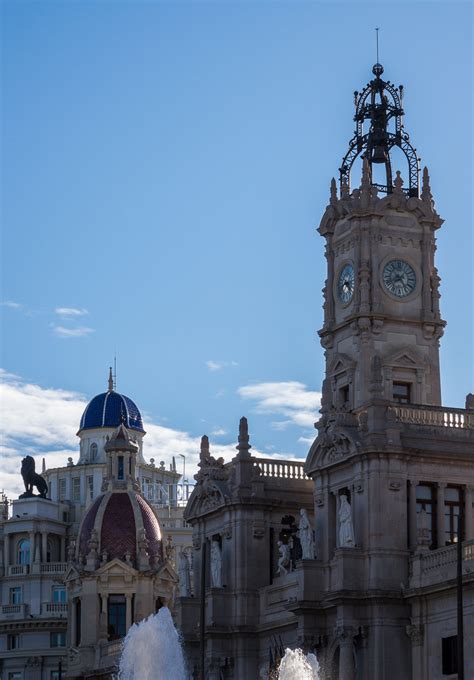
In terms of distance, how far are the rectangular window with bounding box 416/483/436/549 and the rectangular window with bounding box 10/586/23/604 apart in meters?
Result: 59.0

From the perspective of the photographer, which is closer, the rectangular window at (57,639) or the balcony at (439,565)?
the balcony at (439,565)

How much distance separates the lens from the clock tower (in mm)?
70938

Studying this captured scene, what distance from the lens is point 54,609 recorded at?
117688 millimetres

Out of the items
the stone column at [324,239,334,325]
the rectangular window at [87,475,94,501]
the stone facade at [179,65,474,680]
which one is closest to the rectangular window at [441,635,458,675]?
the stone facade at [179,65,474,680]

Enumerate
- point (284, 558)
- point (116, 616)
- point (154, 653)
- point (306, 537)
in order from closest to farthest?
1. point (306, 537)
2. point (284, 558)
3. point (154, 653)
4. point (116, 616)

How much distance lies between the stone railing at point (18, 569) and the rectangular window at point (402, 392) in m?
56.0

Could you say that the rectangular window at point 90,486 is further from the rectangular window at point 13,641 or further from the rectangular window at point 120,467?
the rectangular window at point 120,467

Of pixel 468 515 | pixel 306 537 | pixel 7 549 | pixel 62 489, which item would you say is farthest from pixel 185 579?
pixel 62 489

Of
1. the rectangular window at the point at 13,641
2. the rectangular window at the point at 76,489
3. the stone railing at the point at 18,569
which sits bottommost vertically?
the rectangular window at the point at 13,641

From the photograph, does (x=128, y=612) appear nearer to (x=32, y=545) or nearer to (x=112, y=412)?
(x=32, y=545)

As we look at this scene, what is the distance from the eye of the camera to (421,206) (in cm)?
7256

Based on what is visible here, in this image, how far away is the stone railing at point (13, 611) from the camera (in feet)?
387

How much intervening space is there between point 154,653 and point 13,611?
42315 mm

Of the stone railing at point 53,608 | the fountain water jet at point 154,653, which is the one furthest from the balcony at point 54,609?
the fountain water jet at point 154,653
